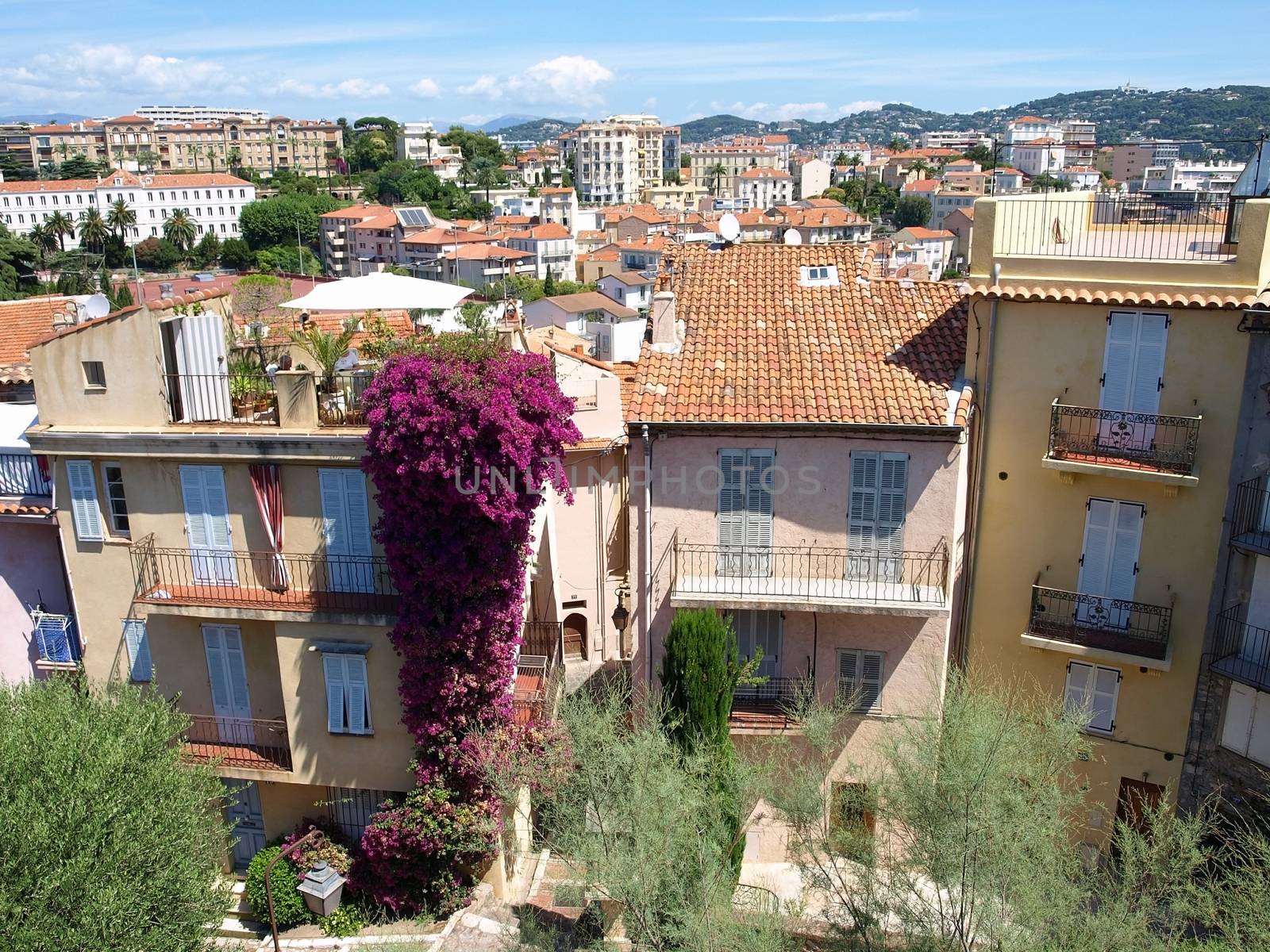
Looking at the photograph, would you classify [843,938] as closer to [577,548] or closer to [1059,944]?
[1059,944]

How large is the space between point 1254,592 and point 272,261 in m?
140

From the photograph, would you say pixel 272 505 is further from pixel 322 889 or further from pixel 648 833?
pixel 648 833

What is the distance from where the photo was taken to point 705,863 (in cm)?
1362

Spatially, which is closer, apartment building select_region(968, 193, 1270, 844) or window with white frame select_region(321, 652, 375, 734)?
apartment building select_region(968, 193, 1270, 844)

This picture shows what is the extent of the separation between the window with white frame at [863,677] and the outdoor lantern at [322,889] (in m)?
8.50

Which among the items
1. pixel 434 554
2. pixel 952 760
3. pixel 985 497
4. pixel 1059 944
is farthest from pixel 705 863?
pixel 985 497

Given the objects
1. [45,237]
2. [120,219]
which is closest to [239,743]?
[45,237]

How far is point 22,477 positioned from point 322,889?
910cm

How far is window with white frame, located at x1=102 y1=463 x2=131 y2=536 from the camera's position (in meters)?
16.0

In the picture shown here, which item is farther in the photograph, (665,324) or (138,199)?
(138,199)

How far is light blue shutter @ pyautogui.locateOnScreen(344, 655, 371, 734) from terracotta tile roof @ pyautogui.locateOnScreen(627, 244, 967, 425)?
5976 mm

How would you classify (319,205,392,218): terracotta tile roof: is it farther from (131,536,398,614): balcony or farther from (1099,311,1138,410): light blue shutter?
(1099,311,1138,410): light blue shutter

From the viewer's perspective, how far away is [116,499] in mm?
16094

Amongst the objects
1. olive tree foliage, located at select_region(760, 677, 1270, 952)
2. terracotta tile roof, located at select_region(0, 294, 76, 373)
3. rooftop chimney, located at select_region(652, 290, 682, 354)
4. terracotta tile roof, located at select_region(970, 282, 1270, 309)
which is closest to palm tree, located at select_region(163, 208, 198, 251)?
terracotta tile roof, located at select_region(0, 294, 76, 373)
